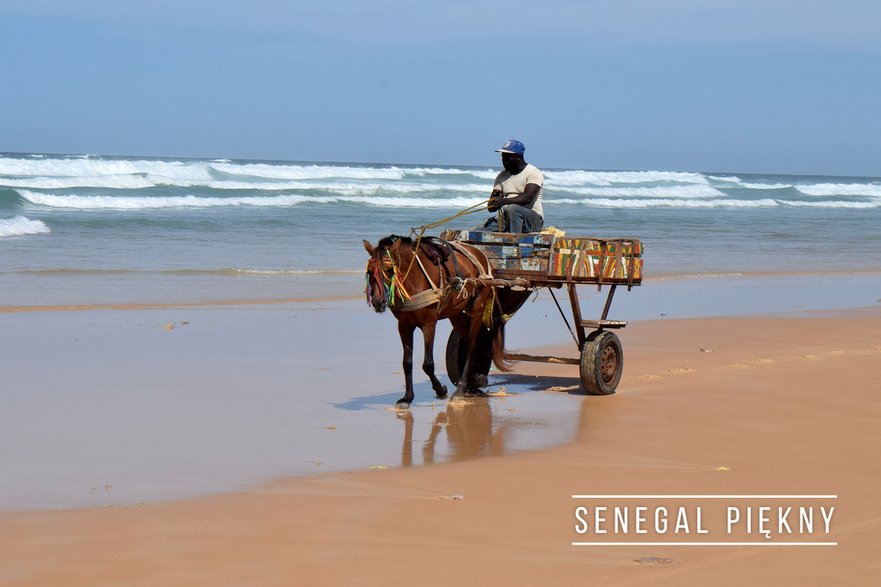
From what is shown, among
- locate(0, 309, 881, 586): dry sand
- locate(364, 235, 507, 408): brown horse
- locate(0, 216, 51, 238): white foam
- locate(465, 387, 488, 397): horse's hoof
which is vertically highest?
locate(0, 216, 51, 238): white foam

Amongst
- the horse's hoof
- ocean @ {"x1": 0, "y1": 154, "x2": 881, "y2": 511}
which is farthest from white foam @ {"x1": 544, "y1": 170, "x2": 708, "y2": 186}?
the horse's hoof

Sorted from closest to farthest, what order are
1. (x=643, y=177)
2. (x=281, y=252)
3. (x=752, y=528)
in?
(x=752, y=528)
(x=281, y=252)
(x=643, y=177)

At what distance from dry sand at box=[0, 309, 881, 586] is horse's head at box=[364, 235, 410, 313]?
5.94 feet

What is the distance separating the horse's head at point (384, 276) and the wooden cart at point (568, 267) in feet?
3.40

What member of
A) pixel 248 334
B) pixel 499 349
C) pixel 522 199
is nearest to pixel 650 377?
pixel 499 349

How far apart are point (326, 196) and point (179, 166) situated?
46.5ft

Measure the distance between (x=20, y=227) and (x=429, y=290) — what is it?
21.2 m

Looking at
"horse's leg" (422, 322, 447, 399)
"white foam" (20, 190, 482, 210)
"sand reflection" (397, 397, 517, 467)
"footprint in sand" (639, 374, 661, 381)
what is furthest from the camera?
"white foam" (20, 190, 482, 210)

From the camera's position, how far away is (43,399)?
9297 millimetres

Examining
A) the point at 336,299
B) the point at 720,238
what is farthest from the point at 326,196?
the point at 336,299

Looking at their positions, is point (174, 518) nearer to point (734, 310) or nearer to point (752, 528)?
point (752, 528)

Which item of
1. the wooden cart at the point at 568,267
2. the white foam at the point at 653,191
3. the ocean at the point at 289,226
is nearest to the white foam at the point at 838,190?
the ocean at the point at 289,226

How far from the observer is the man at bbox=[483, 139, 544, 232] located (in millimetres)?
10203

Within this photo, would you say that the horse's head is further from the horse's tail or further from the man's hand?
the horse's tail
